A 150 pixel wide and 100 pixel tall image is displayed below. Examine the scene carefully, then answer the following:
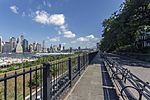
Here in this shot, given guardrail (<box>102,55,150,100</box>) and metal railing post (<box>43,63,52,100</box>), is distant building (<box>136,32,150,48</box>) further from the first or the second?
metal railing post (<box>43,63,52,100</box>)

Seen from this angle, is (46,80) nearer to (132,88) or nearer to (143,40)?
(132,88)

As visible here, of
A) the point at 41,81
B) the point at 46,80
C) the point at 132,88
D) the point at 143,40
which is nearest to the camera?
the point at 46,80

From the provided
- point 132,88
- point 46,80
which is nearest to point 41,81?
point 46,80

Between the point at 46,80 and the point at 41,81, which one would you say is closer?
the point at 46,80

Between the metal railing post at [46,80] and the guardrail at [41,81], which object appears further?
→ the metal railing post at [46,80]

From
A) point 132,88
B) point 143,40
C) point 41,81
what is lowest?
point 132,88

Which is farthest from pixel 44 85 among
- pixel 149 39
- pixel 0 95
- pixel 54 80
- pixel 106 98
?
pixel 149 39

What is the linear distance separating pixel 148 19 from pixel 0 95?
40.2 meters

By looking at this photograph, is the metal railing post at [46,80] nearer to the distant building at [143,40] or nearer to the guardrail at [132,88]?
the guardrail at [132,88]

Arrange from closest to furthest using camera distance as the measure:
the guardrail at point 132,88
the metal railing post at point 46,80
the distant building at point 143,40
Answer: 1. the metal railing post at point 46,80
2. the guardrail at point 132,88
3. the distant building at point 143,40

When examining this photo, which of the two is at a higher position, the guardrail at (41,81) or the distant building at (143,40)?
the distant building at (143,40)

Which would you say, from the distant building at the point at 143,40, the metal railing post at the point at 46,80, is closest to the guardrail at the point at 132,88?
the metal railing post at the point at 46,80

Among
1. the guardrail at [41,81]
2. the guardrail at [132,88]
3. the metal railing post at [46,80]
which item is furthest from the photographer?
the guardrail at [132,88]

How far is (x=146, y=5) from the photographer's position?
45.2 metres
